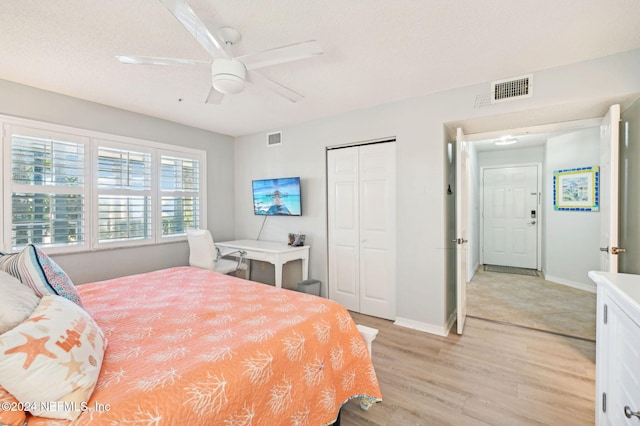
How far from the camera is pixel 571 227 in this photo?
456 centimetres

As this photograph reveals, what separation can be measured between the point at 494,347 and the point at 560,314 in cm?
143

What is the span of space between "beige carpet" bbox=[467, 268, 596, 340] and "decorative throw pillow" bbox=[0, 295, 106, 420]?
3652 millimetres

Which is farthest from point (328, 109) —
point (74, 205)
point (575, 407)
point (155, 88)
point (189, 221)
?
point (575, 407)

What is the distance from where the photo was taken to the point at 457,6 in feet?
5.47

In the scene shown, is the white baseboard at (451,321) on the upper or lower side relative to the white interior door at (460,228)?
lower

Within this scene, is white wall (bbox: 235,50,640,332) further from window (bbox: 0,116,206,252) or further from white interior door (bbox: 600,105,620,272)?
window (bbox: 0,116,206,252)

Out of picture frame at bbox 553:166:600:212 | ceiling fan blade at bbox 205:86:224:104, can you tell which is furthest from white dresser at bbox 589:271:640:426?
picture frame at bbox 553:166:600:212

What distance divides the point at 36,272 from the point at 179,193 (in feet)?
8.94

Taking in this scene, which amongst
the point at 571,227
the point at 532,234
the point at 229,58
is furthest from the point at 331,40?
the point at 532,234

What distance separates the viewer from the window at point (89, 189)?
2.69 meters

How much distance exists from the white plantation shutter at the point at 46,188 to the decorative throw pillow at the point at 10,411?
267 cm

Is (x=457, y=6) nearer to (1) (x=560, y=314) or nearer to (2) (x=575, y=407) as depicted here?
(2) (x=575, y=407)

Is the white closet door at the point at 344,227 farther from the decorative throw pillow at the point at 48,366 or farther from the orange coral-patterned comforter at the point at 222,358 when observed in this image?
the decorative throw pillow at the point at 48,366

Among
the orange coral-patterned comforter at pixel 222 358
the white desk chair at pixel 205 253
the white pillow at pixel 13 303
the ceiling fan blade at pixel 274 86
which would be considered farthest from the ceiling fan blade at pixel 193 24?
the white desk chair at pixel 205 253
